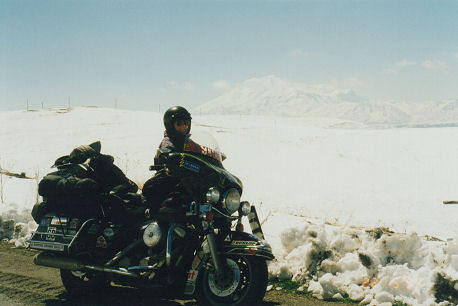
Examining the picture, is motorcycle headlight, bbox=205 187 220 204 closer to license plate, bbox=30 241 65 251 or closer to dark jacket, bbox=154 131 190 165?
dark jacket, bbox=154 131 190 165

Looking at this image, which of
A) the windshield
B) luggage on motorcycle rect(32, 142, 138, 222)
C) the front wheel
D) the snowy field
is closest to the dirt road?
the snowy field

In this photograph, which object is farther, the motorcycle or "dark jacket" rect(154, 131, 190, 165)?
"dark jacket" rect(154, 131, 190, 165)

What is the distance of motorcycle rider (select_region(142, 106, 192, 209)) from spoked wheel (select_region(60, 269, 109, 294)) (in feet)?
4.70

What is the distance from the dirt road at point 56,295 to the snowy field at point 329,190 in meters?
0.52

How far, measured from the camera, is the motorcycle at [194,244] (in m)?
4.39

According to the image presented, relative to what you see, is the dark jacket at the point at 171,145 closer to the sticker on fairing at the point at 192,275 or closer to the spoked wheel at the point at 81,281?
the sticker on fairing at the point at 192,275

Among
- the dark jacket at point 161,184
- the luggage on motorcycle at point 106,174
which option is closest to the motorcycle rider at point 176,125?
the dark jacket at point 161,184

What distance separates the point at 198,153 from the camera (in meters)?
4.61

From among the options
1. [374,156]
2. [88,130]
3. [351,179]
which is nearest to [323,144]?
[374,156]

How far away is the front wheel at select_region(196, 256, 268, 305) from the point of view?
14.3 ft

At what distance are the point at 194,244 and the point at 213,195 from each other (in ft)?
2.21

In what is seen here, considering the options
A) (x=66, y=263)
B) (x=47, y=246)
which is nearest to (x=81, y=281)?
(x=66, y=263)

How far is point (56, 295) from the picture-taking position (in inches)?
213

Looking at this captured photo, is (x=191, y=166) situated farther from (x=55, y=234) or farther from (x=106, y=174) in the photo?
(x=55, y=234)
